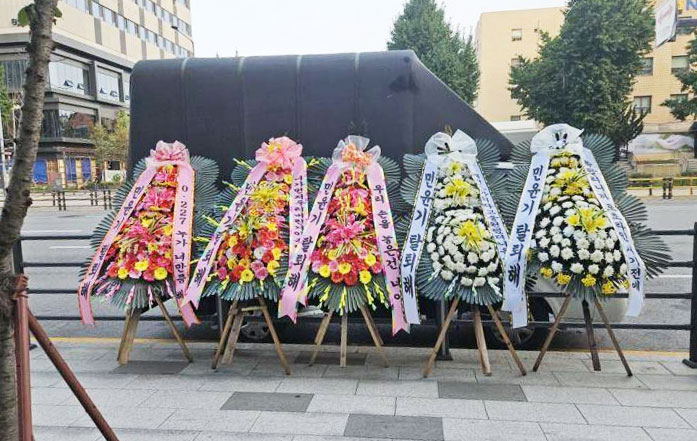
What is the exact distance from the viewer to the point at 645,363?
15.5ft

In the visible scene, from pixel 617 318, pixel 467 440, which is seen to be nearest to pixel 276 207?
pixel 467 440

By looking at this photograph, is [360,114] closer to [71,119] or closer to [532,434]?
[532,434]

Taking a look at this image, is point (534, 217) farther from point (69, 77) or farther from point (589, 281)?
point (69, 77)

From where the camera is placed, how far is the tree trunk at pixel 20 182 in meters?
1.99

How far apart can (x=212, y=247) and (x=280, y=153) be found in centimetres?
104

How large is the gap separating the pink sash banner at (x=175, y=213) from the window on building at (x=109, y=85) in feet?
159

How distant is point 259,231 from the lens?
15.3 ft

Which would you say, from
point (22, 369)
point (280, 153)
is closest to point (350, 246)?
point (280, 153)

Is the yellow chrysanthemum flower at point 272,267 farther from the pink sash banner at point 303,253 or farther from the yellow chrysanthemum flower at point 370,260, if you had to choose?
the yellow chrysanthemum flower at point 370,260

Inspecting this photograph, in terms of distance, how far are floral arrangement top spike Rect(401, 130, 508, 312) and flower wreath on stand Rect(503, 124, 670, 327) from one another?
0.58ft

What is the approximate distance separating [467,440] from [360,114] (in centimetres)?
314

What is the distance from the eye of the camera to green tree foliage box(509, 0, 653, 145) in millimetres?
28297

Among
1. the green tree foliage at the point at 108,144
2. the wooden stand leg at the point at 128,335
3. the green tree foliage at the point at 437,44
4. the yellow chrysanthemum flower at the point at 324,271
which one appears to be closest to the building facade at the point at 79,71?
the green tree foliage at the point at 108,144

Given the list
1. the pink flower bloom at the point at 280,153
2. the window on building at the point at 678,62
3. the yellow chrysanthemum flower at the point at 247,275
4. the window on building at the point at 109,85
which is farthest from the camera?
the window on building at the point at 109,85
